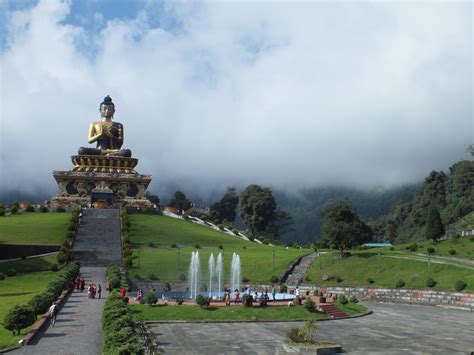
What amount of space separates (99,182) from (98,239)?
24892 mm

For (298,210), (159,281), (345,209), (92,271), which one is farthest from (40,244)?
(298,210)

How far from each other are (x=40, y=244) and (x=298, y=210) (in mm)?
125304

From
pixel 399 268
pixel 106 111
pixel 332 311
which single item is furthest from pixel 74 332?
pixel 106 111

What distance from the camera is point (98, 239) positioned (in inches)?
2133

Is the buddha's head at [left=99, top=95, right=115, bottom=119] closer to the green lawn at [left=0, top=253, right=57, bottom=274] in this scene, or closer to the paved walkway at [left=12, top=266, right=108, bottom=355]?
the green lawn at [left=0, top=253, right=57, bottom=274]

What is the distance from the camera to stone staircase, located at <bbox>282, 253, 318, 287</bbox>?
45250 mm

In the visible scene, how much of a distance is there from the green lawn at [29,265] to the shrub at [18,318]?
21.1 meters

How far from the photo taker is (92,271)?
4422 cm

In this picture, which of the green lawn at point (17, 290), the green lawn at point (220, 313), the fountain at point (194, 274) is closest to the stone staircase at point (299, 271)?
the fountain at point (194, 274)

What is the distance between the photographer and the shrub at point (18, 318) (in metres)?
20.0

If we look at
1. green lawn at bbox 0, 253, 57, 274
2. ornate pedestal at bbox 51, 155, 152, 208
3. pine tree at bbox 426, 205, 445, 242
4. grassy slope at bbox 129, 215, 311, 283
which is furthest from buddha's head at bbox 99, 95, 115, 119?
pine tree at bbox 426, 205, 445, 242

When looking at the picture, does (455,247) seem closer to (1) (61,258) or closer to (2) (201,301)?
(2) (201,301)

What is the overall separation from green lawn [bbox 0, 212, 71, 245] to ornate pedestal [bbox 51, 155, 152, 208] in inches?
439

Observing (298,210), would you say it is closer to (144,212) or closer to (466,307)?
(144,212)
